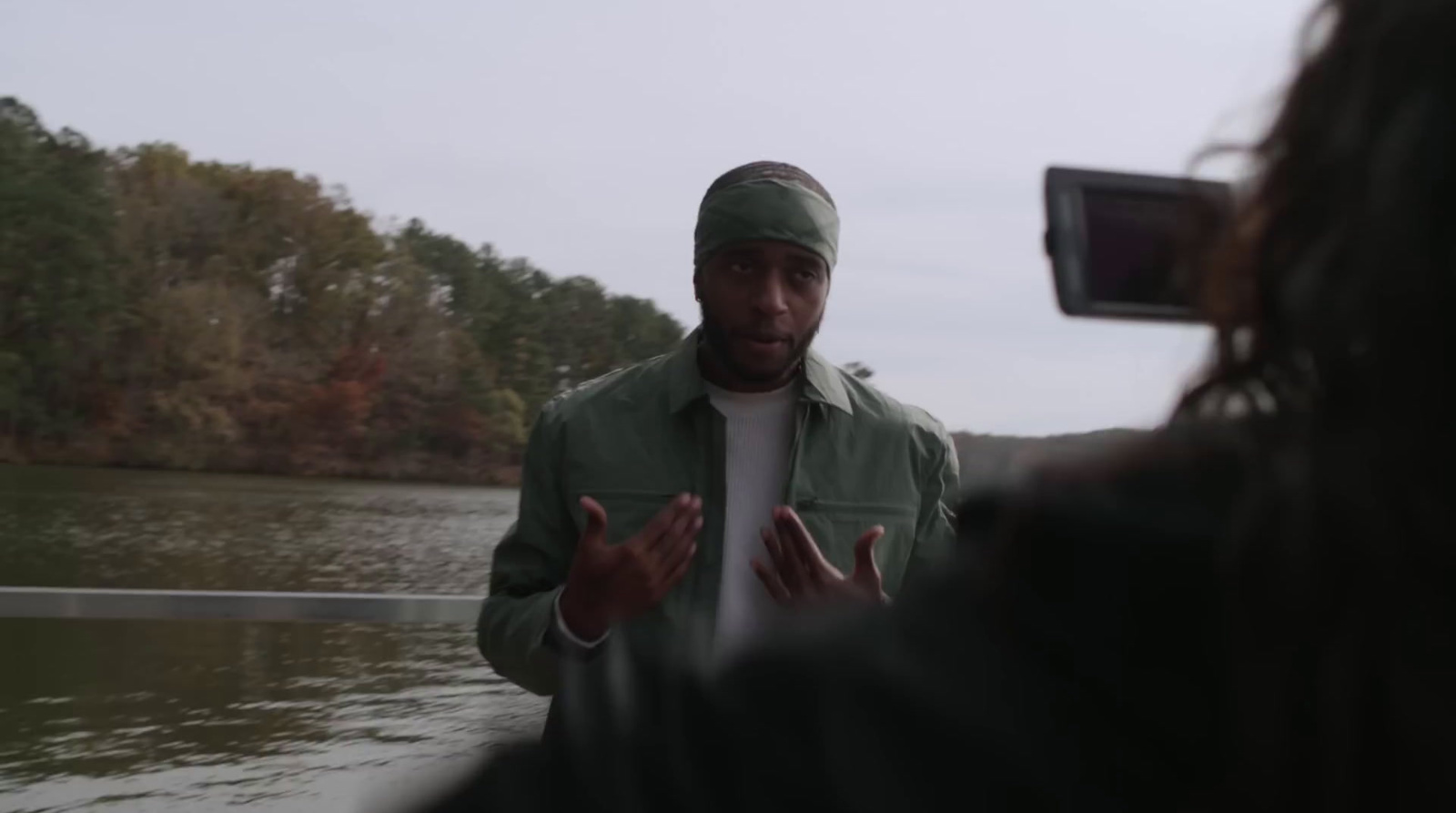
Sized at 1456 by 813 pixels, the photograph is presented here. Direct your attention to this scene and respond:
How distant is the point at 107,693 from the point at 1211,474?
5655 millimetres

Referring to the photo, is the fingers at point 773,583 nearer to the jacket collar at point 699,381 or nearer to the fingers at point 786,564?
the fingers at point 786,564

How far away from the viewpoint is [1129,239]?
2.57 ft

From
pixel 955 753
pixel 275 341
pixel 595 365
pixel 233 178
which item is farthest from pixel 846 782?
pixel 233 178

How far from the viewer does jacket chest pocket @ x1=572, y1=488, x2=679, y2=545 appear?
2367 mm

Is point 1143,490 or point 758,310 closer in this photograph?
point 1143,490

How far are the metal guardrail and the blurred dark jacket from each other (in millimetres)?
2316

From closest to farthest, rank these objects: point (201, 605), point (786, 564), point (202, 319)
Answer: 1. point (786, 564)
2. point (201, 605)
3. point (202, 319)

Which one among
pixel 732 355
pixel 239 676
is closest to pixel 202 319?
pixel 239 676

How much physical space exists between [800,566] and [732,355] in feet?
1.69

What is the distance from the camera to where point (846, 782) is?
0.58m

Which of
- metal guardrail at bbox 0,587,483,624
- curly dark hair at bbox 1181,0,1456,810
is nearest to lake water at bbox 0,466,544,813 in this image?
metal guardrail at bbox 0,587,483,624

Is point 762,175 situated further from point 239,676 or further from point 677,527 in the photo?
point 239,676

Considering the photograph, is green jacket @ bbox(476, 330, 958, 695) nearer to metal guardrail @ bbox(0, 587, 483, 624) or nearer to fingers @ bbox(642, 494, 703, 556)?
fingers @ bbox(642, 494, 703, 556)

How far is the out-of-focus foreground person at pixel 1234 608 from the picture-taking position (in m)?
0.54
